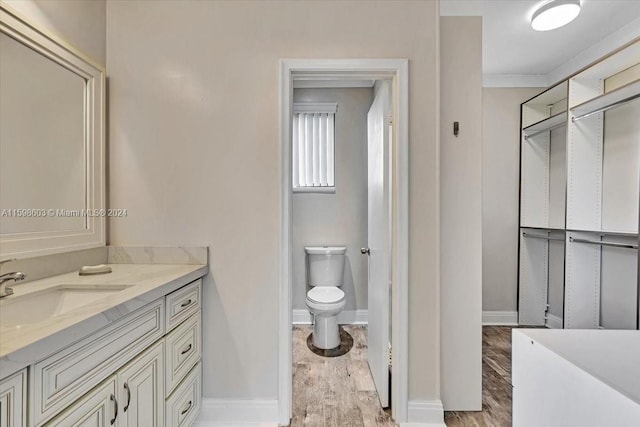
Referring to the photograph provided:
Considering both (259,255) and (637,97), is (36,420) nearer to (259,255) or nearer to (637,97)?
(259,255)

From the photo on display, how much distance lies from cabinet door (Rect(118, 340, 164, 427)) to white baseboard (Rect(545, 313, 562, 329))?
3387 millimetres

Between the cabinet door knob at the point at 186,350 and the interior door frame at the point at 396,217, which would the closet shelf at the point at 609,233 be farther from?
the cabinet door knob at the point at 186,350

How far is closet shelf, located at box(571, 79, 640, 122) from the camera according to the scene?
2100 millimetres

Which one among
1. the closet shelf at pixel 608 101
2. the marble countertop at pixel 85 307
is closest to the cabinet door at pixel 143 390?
the marble countertop at pixel 85 307

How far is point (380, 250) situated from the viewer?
6.66 feet

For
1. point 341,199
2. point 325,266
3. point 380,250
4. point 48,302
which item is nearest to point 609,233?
point 380,250

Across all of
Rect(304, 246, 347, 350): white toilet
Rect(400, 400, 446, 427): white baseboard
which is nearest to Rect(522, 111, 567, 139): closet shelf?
Rect(304, 246, 347, 350): white toilet

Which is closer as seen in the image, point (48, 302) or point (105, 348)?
point (105, 348)

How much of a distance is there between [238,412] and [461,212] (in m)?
1.75

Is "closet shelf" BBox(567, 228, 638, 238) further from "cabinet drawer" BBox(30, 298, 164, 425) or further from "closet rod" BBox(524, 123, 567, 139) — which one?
"cabinet drawer" BBox(30, 298, 164, 425)

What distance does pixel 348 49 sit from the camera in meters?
1.77

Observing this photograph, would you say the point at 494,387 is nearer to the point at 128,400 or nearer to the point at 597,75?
the point at 128,400

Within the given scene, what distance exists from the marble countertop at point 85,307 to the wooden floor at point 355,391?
3.62 ft

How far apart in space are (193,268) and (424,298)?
1310 mm
